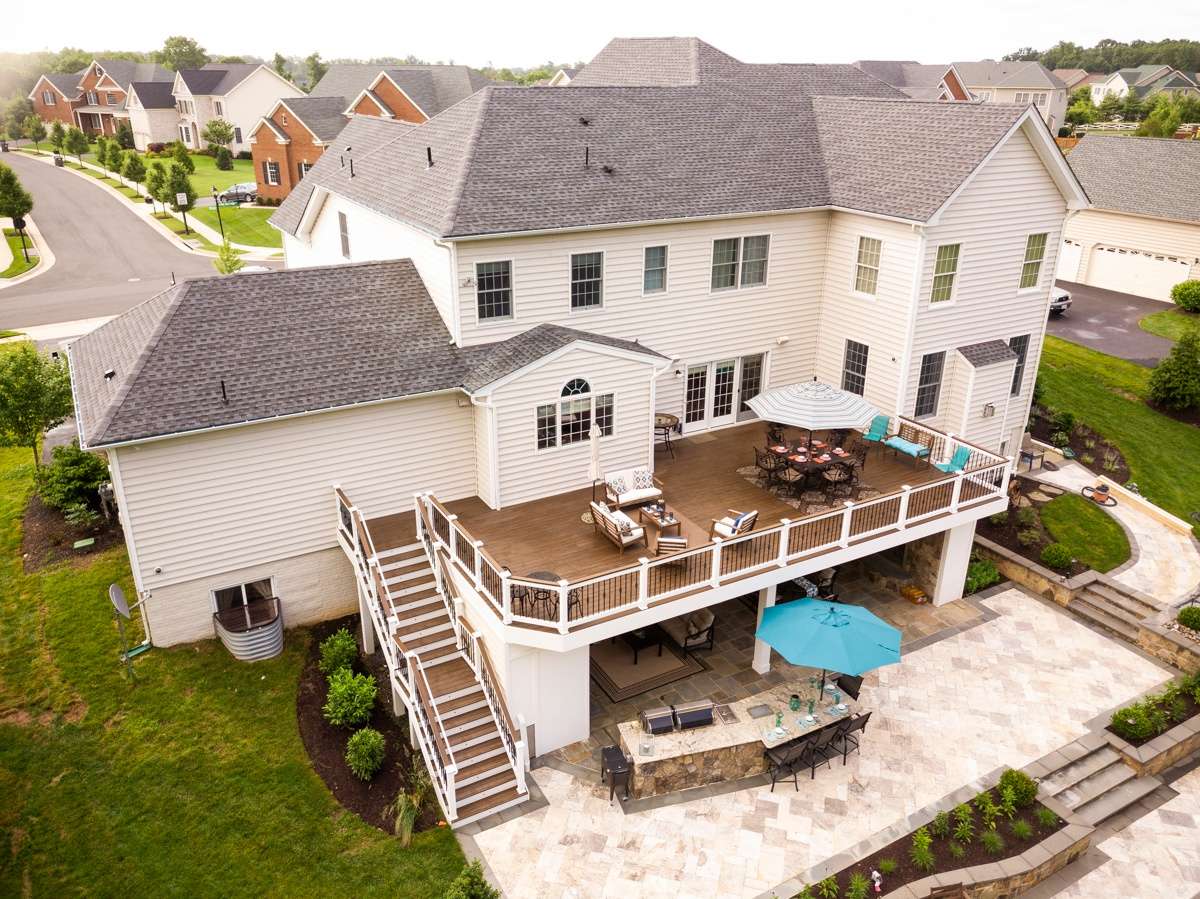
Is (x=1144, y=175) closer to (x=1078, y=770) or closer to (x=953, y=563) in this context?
(x=953, y=563)

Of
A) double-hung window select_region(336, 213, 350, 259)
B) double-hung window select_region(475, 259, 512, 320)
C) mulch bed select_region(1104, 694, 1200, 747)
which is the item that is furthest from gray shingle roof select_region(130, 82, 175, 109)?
mulch bed select_region(1104, 694, 1200, 747)

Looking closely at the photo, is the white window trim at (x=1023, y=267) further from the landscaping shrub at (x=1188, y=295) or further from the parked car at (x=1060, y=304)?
the landscaping shrub at (x=1188, y=295)

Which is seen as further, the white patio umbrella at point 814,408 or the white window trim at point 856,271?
the white window trim at point 856,271

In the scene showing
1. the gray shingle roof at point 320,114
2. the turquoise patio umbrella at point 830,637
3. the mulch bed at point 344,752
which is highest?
the gray shingle roof at point 320,114

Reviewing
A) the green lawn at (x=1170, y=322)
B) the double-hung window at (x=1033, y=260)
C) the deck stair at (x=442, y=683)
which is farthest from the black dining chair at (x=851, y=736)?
the green lawn at (x=1170, y=322)

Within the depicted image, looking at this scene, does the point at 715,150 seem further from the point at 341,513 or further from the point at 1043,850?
the point at 1043,850

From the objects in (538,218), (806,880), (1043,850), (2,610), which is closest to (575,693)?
(806,880)

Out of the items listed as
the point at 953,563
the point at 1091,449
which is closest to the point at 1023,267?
the point at 953,563
